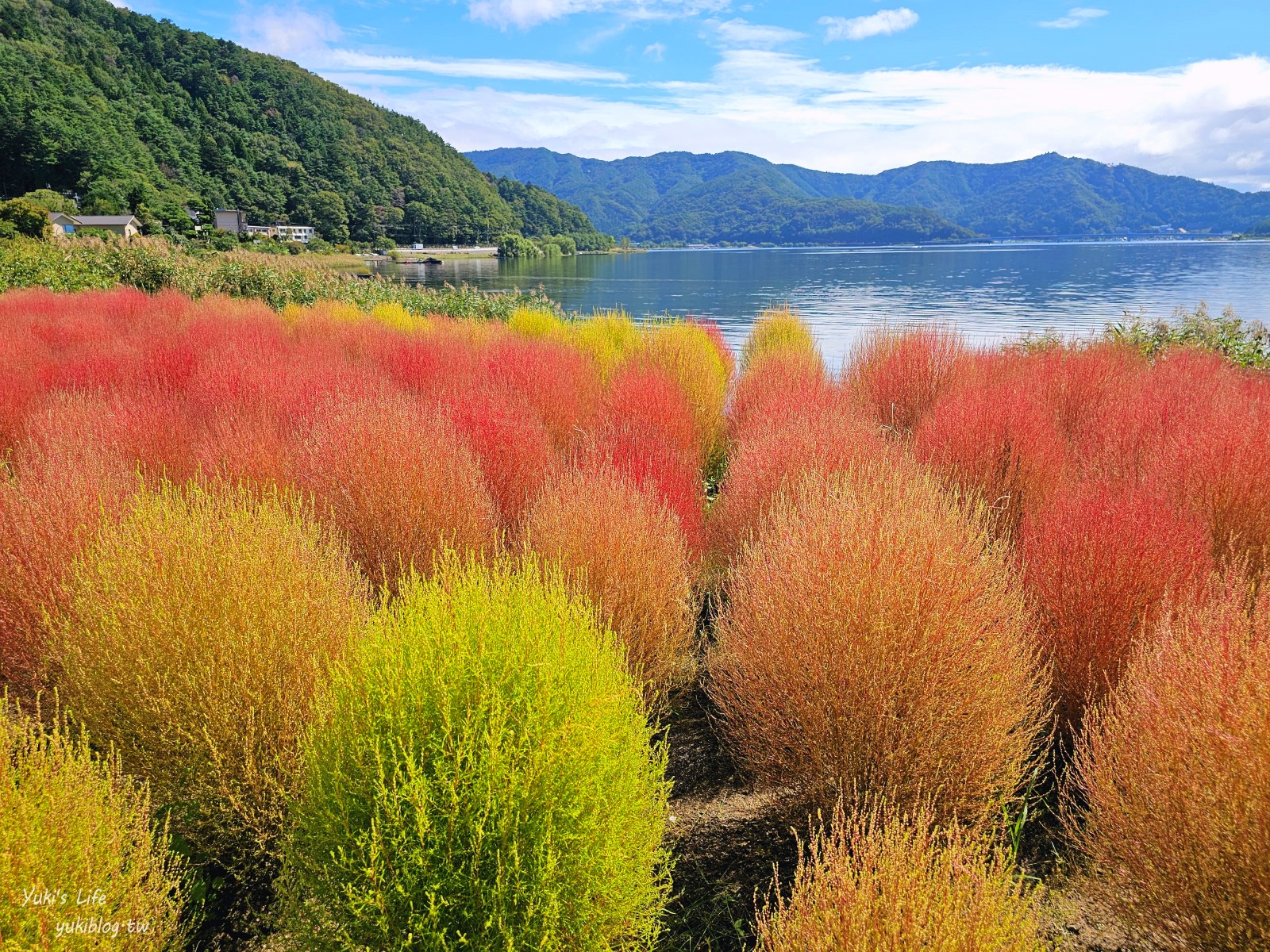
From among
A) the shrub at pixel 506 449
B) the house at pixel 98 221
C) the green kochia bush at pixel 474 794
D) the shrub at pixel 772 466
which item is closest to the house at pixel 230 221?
the house at pixel 98 221

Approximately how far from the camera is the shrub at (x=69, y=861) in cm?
186

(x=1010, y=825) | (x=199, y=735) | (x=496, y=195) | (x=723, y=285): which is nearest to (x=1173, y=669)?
(x=1010, y=825)

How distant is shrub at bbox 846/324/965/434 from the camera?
335 inches

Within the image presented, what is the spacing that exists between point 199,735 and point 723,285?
2353 inches

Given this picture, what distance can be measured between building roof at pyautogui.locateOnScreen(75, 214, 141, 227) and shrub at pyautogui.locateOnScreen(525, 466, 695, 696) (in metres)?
63.8

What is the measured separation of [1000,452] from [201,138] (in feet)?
372

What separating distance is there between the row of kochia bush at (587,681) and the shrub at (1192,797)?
14 millimetres

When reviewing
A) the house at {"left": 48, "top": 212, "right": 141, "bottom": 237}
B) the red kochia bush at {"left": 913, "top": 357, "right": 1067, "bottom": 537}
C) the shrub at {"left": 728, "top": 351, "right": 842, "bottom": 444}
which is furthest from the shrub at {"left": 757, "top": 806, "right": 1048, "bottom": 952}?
the house at {"left": 48, "top": 212, "right": 141, "bottom": 237}

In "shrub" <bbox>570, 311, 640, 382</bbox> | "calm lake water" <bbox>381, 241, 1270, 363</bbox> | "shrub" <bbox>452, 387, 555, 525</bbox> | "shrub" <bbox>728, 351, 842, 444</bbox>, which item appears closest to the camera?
"shrub" <bbox>452, 387, 555, 525</bbox>

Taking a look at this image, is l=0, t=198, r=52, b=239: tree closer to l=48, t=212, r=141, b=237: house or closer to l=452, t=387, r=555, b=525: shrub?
l=48, t=212, r=141, b=237: house

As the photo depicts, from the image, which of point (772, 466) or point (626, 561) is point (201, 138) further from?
point (626, 561)

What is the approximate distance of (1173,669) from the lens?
8.57 ft

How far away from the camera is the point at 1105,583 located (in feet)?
12.0

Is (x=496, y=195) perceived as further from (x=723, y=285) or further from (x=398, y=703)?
(x=398, y=703)
